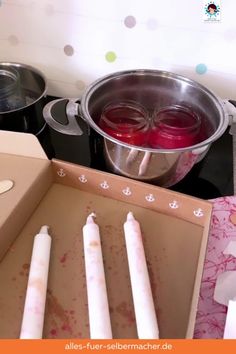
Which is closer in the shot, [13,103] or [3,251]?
[3,251]

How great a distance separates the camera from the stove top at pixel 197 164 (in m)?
0.50

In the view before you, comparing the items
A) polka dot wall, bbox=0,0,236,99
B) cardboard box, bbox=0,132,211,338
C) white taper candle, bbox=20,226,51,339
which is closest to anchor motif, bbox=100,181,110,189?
cardboard box, bbox=0,132,211,338

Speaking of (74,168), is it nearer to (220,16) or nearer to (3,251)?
(3,251)

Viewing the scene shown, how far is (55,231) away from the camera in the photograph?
43 cm

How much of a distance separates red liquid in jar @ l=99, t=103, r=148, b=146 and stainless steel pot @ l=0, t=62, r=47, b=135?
11 cm

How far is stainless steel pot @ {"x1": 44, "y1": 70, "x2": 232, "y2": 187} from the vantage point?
1.40 feet

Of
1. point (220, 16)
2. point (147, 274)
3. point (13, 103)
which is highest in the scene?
point (220, 16)

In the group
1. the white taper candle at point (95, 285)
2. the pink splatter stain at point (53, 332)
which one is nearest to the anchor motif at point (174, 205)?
the white taper candle at point (95, 285)

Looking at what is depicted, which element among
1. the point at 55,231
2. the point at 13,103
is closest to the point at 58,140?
the point at 13,103

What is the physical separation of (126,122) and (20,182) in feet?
0.61

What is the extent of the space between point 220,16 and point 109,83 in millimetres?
192

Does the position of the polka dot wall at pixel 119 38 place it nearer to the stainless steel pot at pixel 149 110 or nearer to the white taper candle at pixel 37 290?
the stainless steel pot at pixel 149 110

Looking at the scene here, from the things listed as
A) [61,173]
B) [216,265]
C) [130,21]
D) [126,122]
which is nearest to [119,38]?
[130,21]

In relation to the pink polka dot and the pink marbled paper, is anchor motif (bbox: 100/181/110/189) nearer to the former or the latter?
the pink marbled paper
